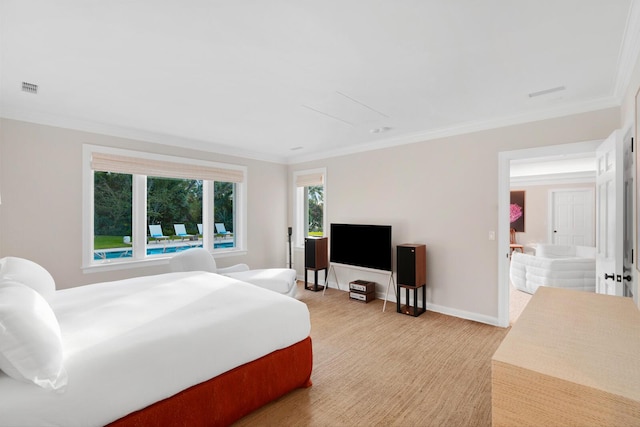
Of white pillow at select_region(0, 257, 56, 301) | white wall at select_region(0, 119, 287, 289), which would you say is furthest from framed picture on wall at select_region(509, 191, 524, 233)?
white pillow at select_region(0, 257, 56, 301)

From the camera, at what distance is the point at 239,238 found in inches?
219

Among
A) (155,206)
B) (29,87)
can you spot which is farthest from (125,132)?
(29,87)

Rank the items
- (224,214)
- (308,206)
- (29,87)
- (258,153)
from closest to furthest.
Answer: (29,87), (224,214), (258,153), (308,206)

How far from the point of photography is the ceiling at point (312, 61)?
1.75m

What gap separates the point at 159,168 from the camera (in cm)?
445

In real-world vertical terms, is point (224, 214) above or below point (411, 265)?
above

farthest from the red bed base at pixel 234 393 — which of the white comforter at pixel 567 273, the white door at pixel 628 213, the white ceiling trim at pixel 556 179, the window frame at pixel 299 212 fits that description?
the white ceiling trim at pixel 556 179

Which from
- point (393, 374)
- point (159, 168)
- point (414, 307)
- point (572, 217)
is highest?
point (159, 168)

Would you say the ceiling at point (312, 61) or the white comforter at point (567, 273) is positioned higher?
the ceiling at point (312, 61)

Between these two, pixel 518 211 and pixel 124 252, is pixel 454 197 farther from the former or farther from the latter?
pixel 518 211

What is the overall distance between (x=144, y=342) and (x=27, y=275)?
4.34ft

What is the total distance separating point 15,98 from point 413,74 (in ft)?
12.7

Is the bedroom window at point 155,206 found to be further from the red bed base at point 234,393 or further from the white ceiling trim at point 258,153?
the red bed base at point 234,393

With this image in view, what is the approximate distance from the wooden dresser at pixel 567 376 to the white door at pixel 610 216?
119 cm
